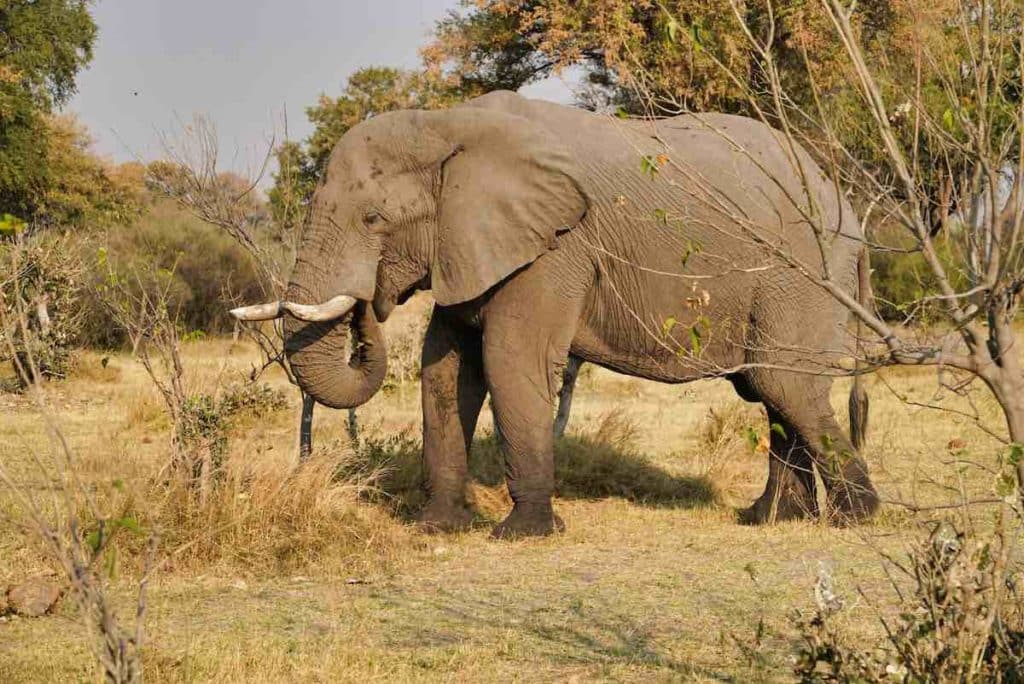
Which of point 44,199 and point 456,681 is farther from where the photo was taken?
point 44,199

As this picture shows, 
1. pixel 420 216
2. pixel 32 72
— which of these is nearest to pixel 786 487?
pixel 420 216

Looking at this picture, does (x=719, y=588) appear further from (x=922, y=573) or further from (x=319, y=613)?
(x=922, y=573)

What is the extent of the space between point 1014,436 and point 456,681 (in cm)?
237

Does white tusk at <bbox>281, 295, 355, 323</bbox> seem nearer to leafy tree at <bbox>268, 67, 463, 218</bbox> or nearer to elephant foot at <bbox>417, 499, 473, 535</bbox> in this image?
elephant foot at <bbox>417, 499, 473, 535</bbox>

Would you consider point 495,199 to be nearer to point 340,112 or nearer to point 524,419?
point 524,419

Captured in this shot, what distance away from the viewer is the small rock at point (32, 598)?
22.6 ft

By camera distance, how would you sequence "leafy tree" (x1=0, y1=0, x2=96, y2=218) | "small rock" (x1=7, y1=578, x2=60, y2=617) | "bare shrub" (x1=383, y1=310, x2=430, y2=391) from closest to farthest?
1. "small rock" (x1=7, y1=578, x2=60, y2=617)
2. "bare shrub" (x1=383, y1=310, x2=430, y2=391)
3. "leafy tree" (x1=0, y1=0, x2=96, y2=218)

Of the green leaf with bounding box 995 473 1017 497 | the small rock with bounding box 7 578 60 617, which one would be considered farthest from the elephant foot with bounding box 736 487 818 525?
the green leaf with bounding box 995 473 1017 497

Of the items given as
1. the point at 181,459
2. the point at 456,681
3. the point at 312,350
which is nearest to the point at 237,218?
the point at 312,350

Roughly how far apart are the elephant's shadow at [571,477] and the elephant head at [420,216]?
1464mm

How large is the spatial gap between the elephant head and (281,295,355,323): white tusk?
2 cm

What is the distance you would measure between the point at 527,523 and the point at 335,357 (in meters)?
1.63

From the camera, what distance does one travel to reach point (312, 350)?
29.6ft

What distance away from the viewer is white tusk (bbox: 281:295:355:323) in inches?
343
